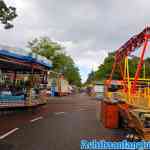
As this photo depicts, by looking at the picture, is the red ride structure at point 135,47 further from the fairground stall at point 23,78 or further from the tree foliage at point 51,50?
the tree foliage at point 51,50

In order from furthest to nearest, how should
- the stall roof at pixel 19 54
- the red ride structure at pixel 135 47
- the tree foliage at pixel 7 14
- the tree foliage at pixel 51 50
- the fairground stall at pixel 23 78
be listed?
the tree foliage at pixel 51 50, the tree foliage at pixel 7 14, the fairground stall at pixel 23 78, the stall roof at pixel 19 54, the red ride structure at pixel 135 47

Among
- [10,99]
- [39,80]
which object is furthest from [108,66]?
[10,99]

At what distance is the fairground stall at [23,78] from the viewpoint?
20.8 metres

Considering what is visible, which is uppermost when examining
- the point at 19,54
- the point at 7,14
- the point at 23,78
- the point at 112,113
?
the point at 7,14

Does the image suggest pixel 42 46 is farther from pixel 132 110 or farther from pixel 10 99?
pixel 132 110

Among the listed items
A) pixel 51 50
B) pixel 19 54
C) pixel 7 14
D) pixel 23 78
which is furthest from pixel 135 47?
pixel 51 50

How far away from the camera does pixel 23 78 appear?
3123 cm

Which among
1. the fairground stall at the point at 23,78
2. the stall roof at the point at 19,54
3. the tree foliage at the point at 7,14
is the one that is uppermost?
the tree foliage at the point at 7,14

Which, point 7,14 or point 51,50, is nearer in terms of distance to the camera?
point 7,14

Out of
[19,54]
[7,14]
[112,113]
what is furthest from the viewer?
[7,14]

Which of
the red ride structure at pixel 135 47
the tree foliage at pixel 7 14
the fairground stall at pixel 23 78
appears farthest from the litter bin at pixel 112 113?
the tree foliage at pixel 7 14

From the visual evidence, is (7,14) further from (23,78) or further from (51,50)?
(51,50)

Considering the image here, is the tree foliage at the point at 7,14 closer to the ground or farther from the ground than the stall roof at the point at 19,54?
farther from the ground

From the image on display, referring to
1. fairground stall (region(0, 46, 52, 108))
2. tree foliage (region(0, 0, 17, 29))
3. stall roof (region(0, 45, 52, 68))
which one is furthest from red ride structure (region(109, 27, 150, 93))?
tree foliage (region(0, 0, 17, 29))
